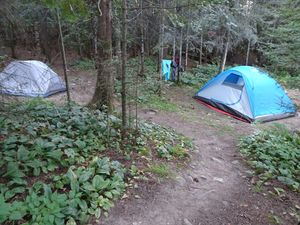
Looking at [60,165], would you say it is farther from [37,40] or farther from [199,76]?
[37,40]

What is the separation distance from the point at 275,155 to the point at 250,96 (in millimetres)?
3423

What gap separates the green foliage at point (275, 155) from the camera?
436cm

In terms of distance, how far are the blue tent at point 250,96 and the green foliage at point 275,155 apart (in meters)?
1.84

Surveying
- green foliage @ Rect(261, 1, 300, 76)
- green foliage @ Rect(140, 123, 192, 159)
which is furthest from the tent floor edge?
green foliage @ Rect(140, 123, 192, 159)

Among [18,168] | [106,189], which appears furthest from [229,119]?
[18,168]

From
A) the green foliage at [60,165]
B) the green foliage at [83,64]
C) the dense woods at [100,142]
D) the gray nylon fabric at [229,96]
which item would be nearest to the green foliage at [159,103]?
the dense woods at [100,142]

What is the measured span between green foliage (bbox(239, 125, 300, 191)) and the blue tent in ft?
6.03

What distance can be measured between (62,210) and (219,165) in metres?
2.99

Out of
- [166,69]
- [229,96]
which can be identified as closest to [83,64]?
[166,69]

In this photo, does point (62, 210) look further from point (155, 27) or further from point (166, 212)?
point (155, 27)

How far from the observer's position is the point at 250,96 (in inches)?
320

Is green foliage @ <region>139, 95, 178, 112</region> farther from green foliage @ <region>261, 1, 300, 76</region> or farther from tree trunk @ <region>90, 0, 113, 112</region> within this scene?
green foliage @ <region>261, 1, 300, 76</region>

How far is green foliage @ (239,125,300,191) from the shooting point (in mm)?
4359

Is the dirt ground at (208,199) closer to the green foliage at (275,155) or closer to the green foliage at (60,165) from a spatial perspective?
the green foliage at (275,155)
